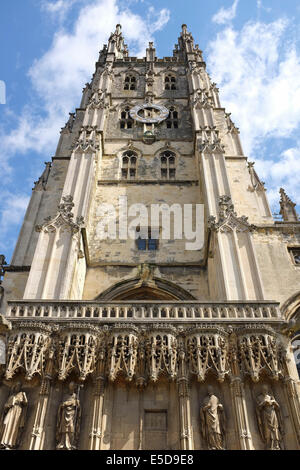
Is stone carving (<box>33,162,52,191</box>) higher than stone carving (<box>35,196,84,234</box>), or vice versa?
stone carving (<box>33,162,52,191</box>)

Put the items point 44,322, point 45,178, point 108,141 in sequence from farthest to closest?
1. point 108,141
2. point 45,178
3. point 44,322

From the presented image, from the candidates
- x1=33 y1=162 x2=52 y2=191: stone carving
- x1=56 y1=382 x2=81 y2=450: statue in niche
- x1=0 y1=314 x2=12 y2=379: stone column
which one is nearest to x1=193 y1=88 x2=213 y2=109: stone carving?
x1=33 y1=162 x2=52 y2=191: stone carving

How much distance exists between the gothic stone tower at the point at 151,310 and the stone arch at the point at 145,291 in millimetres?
55

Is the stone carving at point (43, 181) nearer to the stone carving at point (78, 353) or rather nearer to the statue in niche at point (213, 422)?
the stone carving at point (78, 353)

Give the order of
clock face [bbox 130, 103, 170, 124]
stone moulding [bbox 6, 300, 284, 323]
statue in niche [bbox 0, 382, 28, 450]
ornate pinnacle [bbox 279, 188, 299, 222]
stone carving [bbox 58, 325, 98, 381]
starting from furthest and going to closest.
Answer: clock face [bbox 130, 103, 170, 124]
ornate pinnacle [bbox 279, 188, 299, 222]
stone moulding [bbox 6, 300, 284, 323]
stone carving [bbox 58, 325, 98, 381]
statue in niche [bbox 0, 382, 28, 450]

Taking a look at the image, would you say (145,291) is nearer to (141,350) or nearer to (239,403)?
(141,350)

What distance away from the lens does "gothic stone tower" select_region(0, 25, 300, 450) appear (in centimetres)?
968

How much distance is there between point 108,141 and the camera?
80.4 ft

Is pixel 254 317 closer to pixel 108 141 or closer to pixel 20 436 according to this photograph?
pixel 20 436

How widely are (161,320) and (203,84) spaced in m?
22.0

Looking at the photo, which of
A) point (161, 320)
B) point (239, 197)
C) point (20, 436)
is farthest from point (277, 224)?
point (20, 436)

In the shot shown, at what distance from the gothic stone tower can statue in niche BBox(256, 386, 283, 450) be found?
0.02 metres

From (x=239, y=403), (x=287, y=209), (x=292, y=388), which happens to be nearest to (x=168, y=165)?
(x=287, y=209)

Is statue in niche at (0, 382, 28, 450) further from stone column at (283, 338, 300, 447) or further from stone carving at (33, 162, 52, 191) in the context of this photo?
stone carving at (33, 162, 52, 191)
